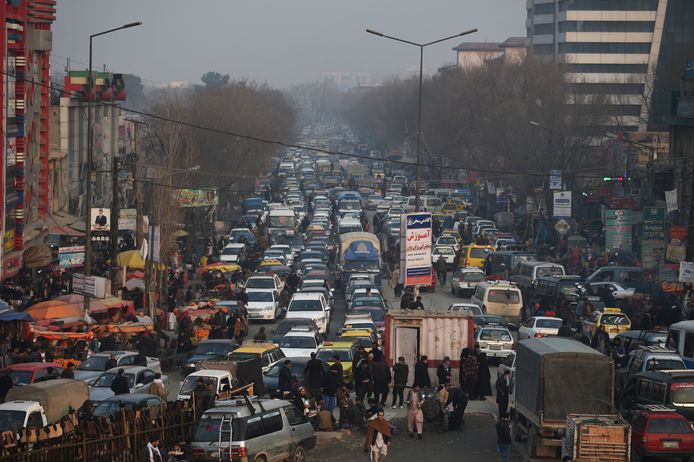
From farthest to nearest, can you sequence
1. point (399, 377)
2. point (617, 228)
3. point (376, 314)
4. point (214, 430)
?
point (617, 228) → point (376, 314) → point (399, 377) → point (214, 430)

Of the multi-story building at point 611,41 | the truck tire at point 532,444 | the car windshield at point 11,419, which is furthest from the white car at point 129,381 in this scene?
the multi-story building at point 611,41

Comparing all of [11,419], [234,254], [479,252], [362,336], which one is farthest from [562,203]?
[11,419]

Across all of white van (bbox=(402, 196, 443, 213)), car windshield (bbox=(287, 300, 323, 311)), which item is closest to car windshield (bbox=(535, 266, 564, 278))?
car windshield (bbox=(287, 300, 323, 311))

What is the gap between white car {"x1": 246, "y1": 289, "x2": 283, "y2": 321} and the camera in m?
48.4

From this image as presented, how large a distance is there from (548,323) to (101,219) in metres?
14.9

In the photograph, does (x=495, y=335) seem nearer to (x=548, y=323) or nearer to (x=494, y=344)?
(x=494, y=344)

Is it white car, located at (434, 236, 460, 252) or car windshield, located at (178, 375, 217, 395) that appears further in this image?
white car, located at (434, 236, 460, 252)

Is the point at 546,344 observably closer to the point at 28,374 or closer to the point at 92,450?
the point at 92,450

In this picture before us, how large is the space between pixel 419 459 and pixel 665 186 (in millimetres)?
44237

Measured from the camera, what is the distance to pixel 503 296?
155ft

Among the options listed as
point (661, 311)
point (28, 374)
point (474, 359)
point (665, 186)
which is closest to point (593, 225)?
point (665, 186)

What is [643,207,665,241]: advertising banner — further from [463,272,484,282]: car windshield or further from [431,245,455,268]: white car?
[431,245,455,268]: white car

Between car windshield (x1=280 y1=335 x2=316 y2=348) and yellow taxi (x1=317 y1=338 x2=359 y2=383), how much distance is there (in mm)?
1878

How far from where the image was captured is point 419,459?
2589cm
